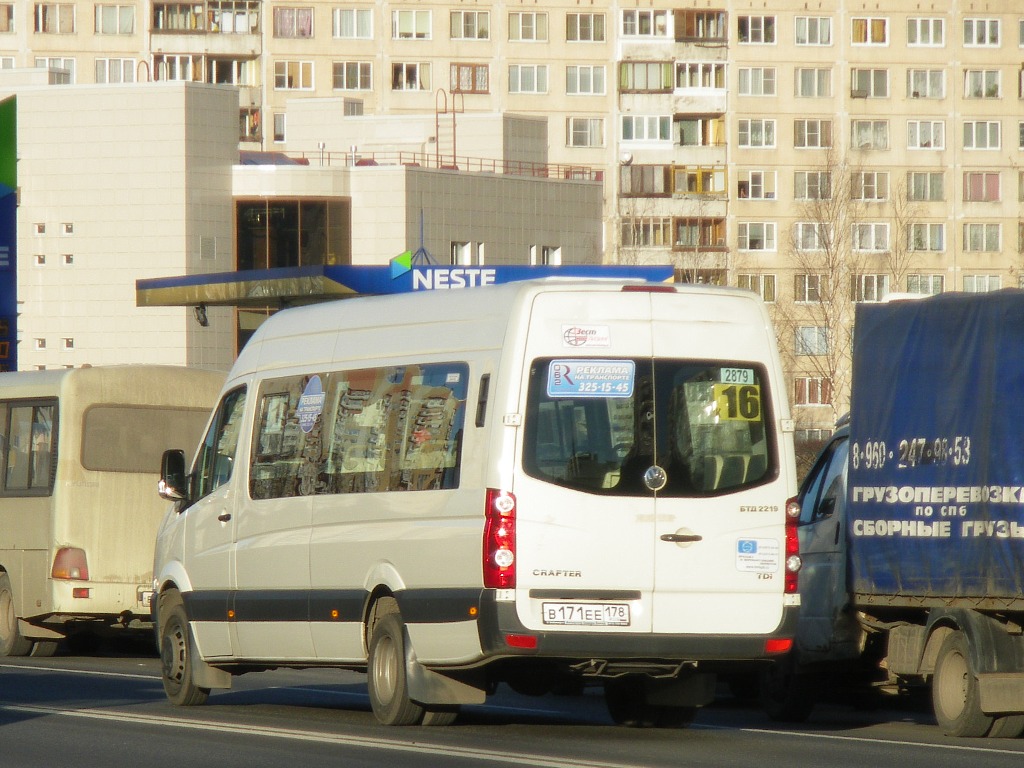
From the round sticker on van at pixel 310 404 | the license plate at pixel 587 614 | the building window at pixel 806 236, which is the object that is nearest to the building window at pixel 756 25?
the building window at pixel 806 236

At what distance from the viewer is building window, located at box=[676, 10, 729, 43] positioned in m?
A: 111

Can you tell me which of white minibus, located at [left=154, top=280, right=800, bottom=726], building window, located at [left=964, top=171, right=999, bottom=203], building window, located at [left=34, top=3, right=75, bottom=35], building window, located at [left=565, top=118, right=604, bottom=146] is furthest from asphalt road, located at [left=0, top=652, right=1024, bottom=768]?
building window, located at [left=34, top=3, right=75, bottom=35]

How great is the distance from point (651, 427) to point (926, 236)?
10003cm

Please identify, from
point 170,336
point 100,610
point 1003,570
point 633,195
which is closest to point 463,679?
point 1003,570

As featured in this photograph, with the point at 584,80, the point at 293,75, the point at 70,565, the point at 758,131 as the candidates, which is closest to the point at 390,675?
the point at 70,565

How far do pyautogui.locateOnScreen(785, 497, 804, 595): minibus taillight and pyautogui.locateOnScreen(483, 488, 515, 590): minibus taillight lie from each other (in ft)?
5.27

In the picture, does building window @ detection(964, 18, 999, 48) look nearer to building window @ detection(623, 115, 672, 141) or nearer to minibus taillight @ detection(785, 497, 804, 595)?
building window @ detection(623, 115, 672, 141)

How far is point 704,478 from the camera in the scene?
499 inches

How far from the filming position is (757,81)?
11156cm

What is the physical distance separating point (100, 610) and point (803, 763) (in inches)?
428

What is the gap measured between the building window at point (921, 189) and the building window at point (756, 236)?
681 cm

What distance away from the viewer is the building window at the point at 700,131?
110m

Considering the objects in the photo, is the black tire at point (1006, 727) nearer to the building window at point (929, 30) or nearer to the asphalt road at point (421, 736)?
the asphalt road at point (421, 736)

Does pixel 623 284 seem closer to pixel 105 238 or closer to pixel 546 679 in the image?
pixel 546 679
